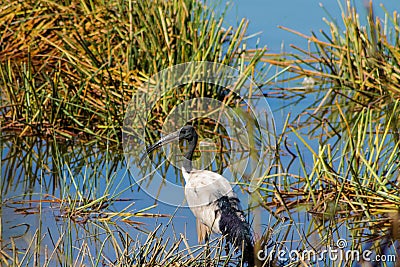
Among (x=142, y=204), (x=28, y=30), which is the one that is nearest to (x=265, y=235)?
(x=142, y=204)

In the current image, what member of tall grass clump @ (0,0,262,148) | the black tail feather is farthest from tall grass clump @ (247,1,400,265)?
tall grass clump @ (0,0,262,148)

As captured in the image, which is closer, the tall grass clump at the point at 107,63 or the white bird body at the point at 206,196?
the white bird body at the point at 206,196

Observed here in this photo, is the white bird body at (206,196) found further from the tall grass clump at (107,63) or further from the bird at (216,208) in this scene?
the tall grass clump at (107,63)

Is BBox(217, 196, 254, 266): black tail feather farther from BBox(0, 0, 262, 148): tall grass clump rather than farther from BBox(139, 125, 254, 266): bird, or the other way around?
BBox(0, 0, 262, 148): tall grass clump

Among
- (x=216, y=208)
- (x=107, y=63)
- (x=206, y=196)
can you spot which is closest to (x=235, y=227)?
(x=216, y=208)

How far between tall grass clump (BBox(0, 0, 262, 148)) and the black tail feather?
1.68 metres

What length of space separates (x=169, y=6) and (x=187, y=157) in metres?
1.62

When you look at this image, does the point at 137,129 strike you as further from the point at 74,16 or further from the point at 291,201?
the point at 291,201

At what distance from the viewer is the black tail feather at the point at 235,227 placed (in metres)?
3.08

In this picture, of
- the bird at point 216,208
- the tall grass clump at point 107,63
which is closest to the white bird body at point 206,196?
the bird at point 216,208

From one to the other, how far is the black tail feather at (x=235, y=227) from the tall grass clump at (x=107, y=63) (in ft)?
5.51

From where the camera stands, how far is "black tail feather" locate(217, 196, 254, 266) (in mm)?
3080

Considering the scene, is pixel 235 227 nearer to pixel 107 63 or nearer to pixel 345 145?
pixel 345 145

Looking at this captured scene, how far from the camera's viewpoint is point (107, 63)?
5.20 meters
